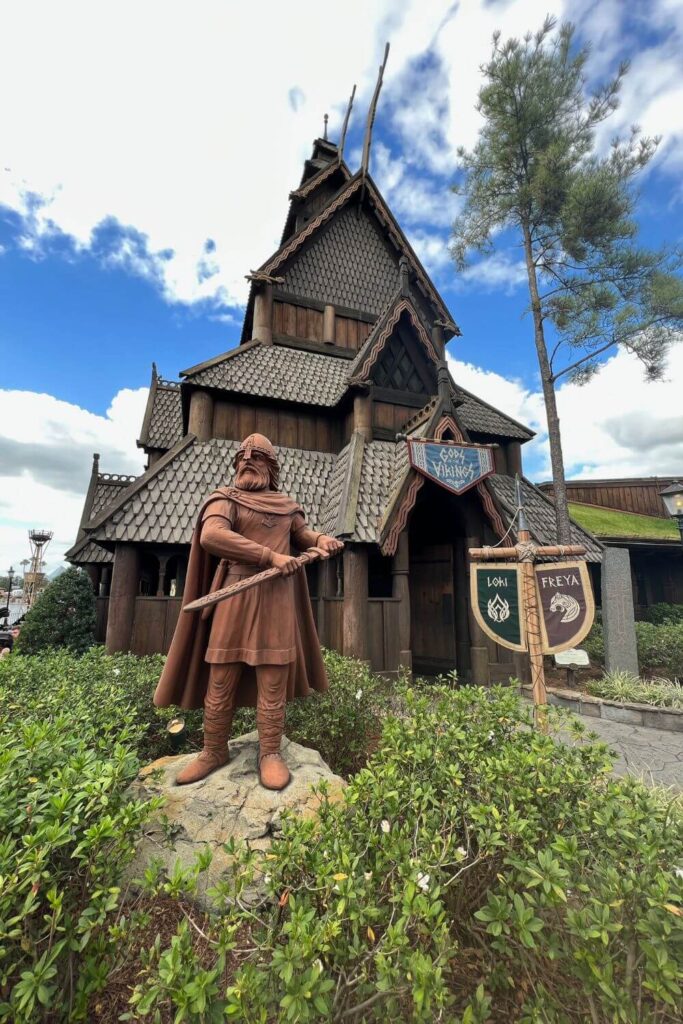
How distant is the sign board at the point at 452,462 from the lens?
7.97 meters

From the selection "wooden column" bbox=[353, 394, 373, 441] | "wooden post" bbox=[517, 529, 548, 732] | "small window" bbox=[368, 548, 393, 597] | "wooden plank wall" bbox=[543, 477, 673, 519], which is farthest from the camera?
"wooden plank wall" bbox=[543, 477, 673, 519]

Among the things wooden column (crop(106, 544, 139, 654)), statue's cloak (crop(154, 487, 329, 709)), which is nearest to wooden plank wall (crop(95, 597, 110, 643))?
wooden column (crop(106, 544, 139, 654))

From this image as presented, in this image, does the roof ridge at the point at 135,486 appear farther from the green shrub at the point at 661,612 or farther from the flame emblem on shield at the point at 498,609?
the green shrub at the point at 661,612

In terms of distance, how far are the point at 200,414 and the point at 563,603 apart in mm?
8204

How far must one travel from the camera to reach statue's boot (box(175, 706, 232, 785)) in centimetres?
341

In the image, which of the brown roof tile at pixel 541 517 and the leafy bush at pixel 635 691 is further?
the brown roof tile at pixel 541 517

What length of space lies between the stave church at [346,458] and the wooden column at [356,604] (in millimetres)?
26

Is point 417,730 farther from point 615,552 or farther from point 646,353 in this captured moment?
point 646,353

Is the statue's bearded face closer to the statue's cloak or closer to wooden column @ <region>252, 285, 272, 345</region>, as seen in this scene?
the statue's cloak

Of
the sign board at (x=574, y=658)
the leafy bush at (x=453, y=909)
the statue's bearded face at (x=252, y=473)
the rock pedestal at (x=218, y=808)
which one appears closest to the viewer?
the leafy bush at (x=453, y=909)

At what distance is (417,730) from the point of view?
3168 mm

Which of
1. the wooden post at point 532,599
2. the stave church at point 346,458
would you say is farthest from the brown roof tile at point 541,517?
the wooden post at point 532,599

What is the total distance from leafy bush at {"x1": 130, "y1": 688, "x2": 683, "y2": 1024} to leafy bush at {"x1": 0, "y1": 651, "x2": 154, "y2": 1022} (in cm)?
27

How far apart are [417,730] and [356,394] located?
25.6ft
